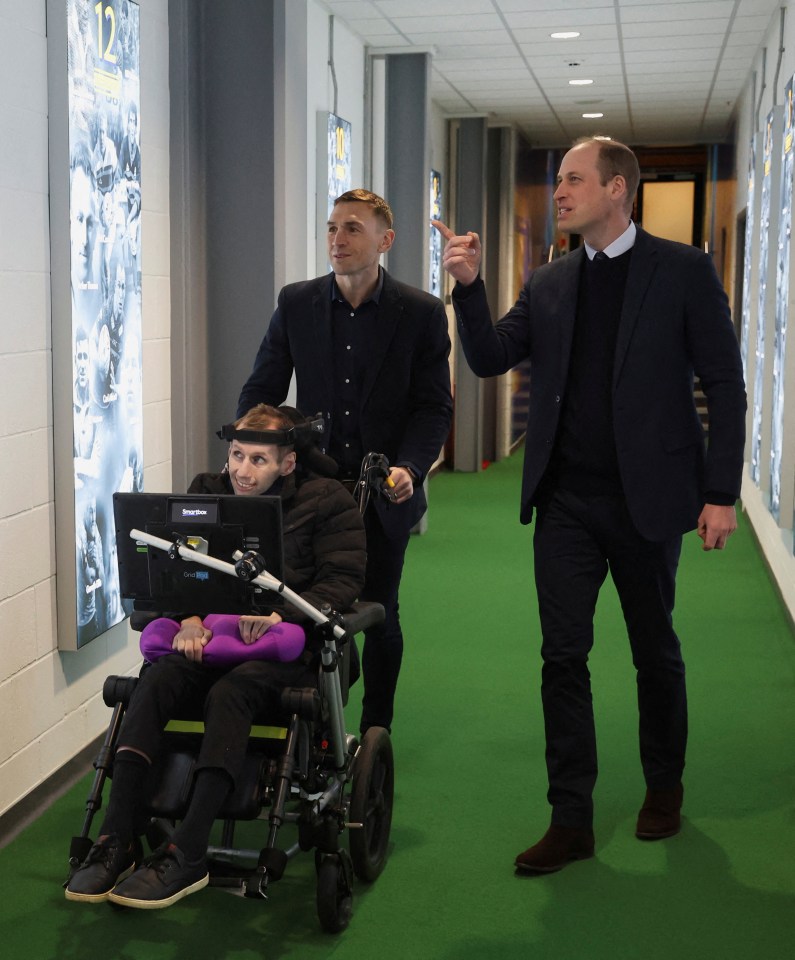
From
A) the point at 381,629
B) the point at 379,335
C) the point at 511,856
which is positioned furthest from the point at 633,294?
the point at 511,856

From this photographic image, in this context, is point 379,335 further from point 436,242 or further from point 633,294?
point 436,242

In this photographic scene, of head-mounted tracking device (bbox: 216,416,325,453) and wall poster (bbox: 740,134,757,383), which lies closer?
head-mounted tracking device (bbox: 216,416,325,453)

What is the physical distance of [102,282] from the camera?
3766 millimetres

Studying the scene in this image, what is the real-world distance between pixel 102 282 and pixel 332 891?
1.95m

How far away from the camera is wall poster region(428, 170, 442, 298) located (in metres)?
9.90

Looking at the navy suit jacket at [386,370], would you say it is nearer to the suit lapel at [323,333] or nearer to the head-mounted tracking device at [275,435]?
the suit lapel at [323,333]

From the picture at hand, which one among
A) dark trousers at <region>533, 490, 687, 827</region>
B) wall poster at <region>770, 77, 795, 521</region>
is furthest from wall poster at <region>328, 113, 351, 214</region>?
dark trousers at <region>533, 490, 687, 827</region>

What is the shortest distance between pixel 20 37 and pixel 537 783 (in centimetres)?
249

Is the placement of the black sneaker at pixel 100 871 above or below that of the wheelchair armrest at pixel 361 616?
below

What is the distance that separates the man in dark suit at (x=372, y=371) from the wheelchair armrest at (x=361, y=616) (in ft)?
1.39

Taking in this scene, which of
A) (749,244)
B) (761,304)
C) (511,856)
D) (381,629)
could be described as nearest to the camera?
(511,856)

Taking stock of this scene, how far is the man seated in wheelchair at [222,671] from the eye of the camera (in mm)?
2510

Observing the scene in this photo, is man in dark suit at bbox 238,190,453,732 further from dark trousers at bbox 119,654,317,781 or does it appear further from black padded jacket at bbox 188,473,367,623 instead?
dark trousers at bbox 119,654,317,781

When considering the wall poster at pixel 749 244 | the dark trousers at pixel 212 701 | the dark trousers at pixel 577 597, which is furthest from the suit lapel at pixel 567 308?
the wall poster at pixel 749 244
